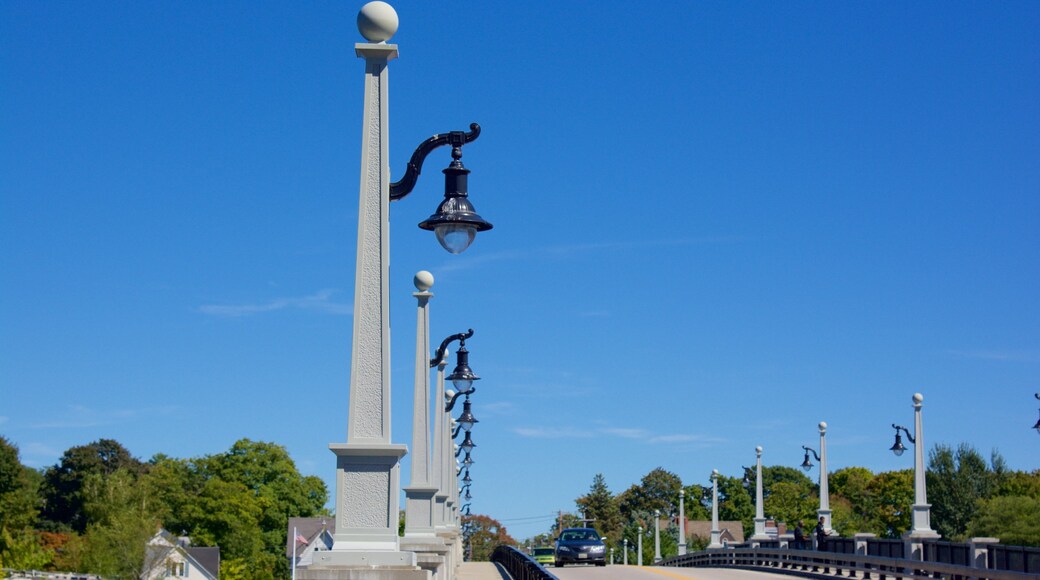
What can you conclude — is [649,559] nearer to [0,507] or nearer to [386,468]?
[0,507]

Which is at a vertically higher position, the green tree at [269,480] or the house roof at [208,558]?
the green tree at [269,480]

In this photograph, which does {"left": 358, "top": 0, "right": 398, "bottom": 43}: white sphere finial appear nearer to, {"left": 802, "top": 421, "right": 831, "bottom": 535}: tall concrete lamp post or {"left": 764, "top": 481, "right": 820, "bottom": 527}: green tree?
{"left": 802, "top": 421, "right": 831, "bottom": 535}: tall concrete lamp post

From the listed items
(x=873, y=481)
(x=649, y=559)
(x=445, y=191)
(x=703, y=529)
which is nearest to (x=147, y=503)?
(x=649, y=559)

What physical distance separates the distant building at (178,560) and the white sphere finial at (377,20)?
281 ft

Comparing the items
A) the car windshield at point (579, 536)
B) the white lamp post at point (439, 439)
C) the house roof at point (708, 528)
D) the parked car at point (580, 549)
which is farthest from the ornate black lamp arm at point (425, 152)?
the house roof at point (708, 528)

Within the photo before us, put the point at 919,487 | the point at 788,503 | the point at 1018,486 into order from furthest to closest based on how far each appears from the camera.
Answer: the point at 788,503 < the point at 1018,486 < the point at 919,487

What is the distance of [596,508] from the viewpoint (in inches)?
7101

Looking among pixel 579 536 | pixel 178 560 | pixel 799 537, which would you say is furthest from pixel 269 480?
pixel 799 537

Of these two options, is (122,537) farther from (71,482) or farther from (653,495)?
(653,495)

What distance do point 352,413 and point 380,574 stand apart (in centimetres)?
116

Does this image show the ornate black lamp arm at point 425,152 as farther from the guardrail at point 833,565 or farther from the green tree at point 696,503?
the green tree at point 696,503

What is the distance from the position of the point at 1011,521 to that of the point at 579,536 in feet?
117

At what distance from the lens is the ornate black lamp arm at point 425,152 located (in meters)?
10.9

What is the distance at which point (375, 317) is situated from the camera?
10.4 metres
